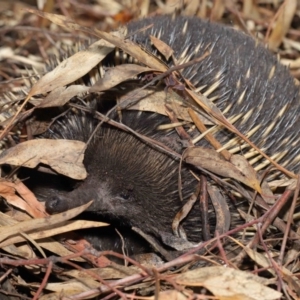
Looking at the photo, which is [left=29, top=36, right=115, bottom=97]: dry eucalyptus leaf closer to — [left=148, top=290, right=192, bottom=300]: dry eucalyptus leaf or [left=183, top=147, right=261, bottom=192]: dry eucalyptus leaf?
[left=183, top=147, right=261, bottom=192]: dry eucalyptus leaf

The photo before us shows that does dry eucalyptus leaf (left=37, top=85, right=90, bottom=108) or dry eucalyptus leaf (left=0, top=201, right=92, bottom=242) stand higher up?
dry eucalyptus leaf (left=37, top=85, right=90, bottom=108)

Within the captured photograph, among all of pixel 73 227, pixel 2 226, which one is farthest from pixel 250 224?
pixel 2 226

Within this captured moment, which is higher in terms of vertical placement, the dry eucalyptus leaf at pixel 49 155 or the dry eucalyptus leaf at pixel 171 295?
the dry eucalyptus leaf at pixel 49 155

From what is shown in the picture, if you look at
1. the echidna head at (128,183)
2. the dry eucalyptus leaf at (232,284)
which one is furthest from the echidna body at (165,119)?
the dry eucalyptus leaf at (232,284)

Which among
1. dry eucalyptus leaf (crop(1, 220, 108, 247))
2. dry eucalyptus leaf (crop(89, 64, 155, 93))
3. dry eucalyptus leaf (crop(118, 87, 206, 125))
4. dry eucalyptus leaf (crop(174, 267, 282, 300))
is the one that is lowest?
dry eucalyptus leaf (crop(1, 220, 108, 247))

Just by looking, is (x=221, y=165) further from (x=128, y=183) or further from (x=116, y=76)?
(x=116, y=76)

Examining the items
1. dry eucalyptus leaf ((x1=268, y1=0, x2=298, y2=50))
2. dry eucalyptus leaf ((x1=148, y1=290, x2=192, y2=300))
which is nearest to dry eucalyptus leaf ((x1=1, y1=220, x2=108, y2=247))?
dry eucalyptus leaf ((x1=148, y1=290, x2=192, y2=300))

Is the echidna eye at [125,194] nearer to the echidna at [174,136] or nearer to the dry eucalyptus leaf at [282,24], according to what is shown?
the echidna at [174,136]
